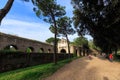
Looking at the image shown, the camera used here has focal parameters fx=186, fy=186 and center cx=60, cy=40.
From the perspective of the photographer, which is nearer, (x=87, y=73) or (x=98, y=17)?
(x=87, y=73)

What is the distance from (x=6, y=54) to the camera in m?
21.7

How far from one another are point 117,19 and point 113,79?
9672 millimetres

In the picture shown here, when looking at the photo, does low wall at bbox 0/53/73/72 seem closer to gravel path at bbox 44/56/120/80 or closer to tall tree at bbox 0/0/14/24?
gravel path at bbox 44/56/120/80

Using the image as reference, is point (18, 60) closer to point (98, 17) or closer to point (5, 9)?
point (98, 17)

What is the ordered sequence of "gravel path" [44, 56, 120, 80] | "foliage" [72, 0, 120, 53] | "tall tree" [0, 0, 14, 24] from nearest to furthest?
"tall tree" [0, 0, 14, 24], "gravel path" [44, 56, 120, 80], "foliage" [72, 0, 120, 53]

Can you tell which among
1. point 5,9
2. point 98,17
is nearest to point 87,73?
point 5,9

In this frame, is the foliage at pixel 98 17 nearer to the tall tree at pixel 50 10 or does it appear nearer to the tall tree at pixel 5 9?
the tall tree at pixel 50 10

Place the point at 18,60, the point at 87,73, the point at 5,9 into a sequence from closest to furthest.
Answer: the point at 5,9 → the point at 87,73 → the point at 18,60

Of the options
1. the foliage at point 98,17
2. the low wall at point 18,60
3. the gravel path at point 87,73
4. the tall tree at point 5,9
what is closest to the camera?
the tall tree at point 5,9

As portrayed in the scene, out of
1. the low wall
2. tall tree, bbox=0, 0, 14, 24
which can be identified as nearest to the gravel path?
tall tree, bbox=0, 0, 14, 24

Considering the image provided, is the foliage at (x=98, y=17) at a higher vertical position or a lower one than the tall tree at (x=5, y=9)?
higher

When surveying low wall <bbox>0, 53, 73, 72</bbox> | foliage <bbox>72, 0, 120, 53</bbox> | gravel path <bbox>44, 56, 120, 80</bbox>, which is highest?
foliage <bbox>72, 0, 120, 53</bbox>

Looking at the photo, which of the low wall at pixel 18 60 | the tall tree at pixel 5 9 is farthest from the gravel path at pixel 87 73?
the low wall at pixel 18 60

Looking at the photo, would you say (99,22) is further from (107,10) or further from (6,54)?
(6,54)
